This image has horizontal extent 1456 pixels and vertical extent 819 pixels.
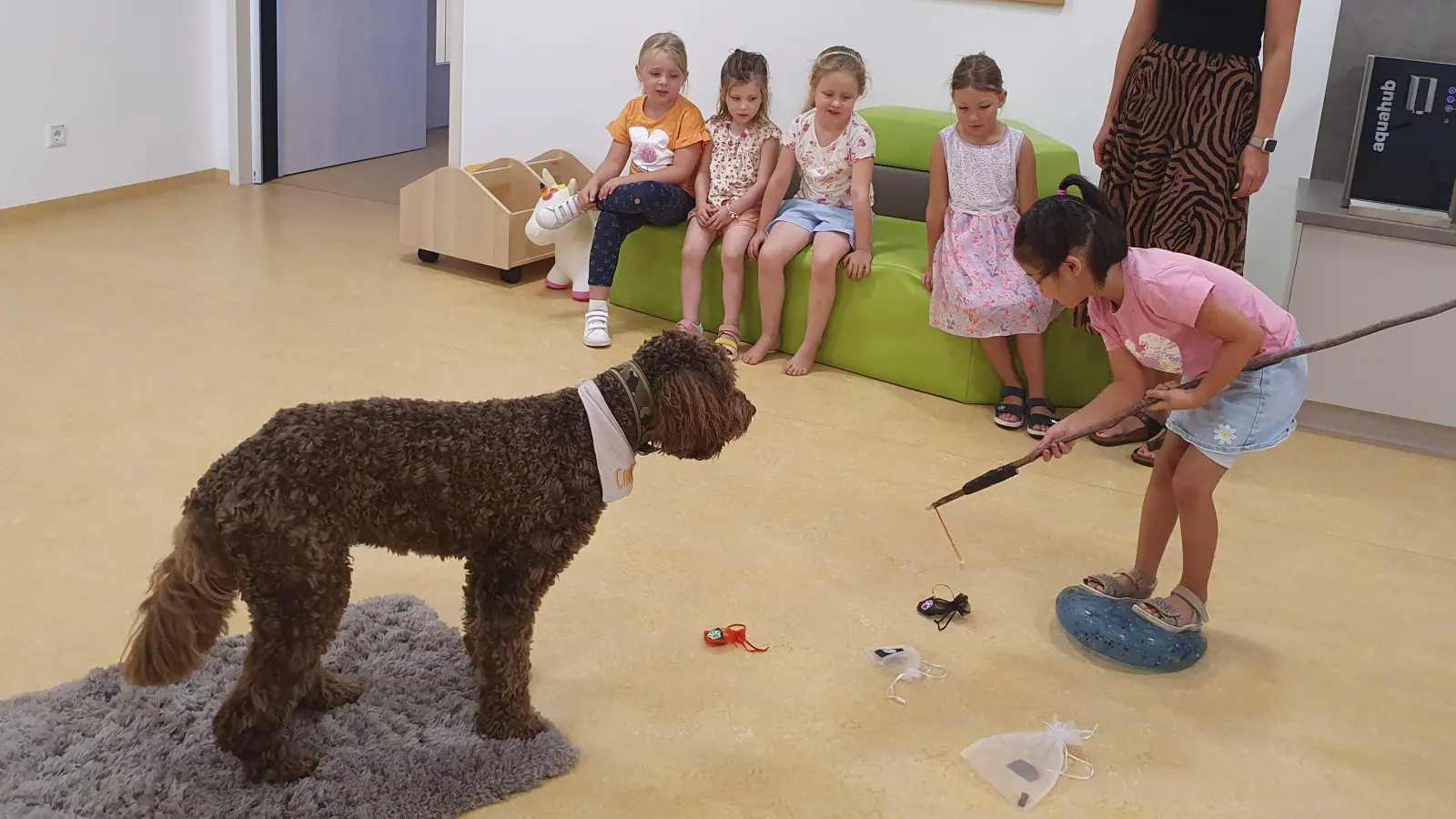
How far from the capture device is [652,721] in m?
2.35

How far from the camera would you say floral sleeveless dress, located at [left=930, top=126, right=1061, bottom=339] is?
12.6ft

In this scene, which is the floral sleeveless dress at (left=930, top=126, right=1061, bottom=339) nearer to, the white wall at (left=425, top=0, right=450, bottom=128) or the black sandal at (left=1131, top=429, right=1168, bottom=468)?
the black sandal at (left=1131, top=429, right=1168, bottom=468)

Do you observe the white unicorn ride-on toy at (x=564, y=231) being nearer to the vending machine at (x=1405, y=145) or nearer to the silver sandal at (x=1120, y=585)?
the silver sandal at (x=1120, y=585)

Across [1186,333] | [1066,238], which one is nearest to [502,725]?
[1066,238]

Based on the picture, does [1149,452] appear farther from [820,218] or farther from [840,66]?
[840,66]

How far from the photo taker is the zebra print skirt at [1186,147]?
341 cm

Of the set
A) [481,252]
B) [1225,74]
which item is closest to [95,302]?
[481,252]

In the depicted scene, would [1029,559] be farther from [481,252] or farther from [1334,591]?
[481,252]

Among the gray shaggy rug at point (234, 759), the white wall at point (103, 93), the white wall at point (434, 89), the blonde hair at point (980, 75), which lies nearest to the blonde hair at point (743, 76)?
the blonde hair at point (980, 75)

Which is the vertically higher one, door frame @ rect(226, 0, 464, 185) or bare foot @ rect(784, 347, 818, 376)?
door frame @ rect(226, 0, 464, 185)

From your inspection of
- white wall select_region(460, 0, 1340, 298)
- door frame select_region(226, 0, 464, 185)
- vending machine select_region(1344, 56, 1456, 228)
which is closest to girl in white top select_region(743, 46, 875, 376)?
white wall select_region(460, 0, 1340, 298)

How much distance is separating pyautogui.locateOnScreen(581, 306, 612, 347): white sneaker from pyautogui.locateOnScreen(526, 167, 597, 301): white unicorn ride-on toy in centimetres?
31

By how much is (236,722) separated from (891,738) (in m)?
1.14

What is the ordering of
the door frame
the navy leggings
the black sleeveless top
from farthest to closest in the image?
the door frame → the navy leggings → the black sleeveless top
